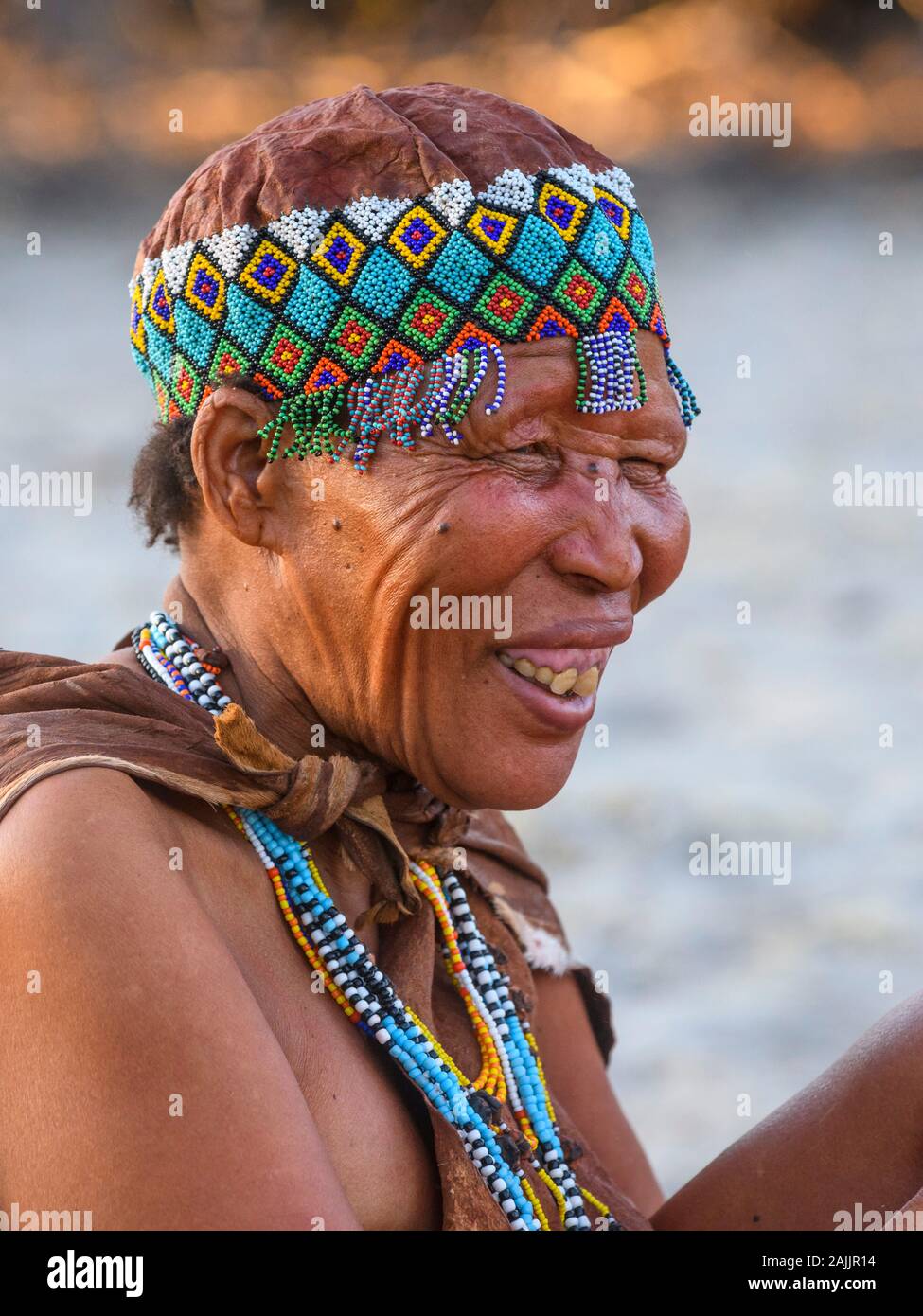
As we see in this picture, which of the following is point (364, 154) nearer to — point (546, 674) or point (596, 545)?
point (596, 545)

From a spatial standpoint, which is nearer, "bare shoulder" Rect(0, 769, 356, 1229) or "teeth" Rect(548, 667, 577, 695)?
"bare shoulder" Rect(0, 769, 356, 1229)

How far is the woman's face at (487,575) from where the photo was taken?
2455 millimetres

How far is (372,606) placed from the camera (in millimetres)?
2504

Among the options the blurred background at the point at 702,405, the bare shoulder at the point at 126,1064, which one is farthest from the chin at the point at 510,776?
the blurred background at the point at 702,405

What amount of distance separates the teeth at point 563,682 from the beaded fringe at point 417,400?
0.37 m

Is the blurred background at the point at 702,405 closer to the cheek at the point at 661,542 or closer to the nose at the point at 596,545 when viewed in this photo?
the cheek at the point at 661,542

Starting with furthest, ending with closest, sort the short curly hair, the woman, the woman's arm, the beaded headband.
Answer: the woman's arm
the short curly hair
the beaded headband
the woman

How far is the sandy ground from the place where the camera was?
19.9 ft

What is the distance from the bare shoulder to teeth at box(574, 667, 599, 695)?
70 centimetres

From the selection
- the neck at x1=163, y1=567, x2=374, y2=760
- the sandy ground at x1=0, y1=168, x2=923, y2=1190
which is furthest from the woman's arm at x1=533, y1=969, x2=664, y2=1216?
the sandy ground at x1=0, y1=168, x2=923, y2=1190

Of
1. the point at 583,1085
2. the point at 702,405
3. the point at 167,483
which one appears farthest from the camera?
the point at 702,405

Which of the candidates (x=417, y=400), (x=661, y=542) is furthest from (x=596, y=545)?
(x=417, y=400)

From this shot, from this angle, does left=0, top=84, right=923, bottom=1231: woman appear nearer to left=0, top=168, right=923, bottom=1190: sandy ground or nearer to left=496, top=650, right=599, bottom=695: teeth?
left=496, top=650, right=599, bottom=695: teeth

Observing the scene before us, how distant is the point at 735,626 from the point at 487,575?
5813 millimetres
